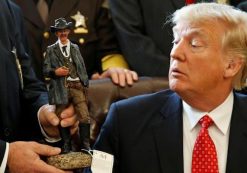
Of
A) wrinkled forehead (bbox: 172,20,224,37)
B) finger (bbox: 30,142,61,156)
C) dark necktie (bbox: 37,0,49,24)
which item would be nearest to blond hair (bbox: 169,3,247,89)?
wrinkled forehead (bbox: 172,20,224,37)

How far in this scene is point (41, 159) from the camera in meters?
1.67

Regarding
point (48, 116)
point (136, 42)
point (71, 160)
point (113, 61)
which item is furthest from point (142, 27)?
point (71, 160)

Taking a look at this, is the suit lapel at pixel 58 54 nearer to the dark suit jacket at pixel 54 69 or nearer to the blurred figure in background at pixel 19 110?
the dark suit jacket at pixel 54 69

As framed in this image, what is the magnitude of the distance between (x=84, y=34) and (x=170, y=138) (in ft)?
3.01

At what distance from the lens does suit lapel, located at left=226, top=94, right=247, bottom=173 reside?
185 centimetres

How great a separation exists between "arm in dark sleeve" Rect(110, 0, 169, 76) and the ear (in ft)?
2.13

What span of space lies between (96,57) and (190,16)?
0.92m

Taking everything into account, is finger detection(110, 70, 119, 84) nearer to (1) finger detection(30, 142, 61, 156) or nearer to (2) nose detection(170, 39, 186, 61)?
(2) nose detection(170, 39, 186, 61)

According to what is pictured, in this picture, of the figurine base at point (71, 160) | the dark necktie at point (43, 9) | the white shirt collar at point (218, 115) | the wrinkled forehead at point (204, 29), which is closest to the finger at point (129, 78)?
the white shirt collar at point (218, 115)

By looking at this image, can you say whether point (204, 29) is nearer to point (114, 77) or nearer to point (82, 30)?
point (114, 77)

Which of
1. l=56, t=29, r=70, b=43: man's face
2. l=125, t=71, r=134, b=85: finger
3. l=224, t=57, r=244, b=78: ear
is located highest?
l=56, t=29, r=70, b=43: man's face

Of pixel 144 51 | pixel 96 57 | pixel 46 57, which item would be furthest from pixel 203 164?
pixel 96 57

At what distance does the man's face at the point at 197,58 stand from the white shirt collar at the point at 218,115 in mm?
110

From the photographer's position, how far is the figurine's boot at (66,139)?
162cm
